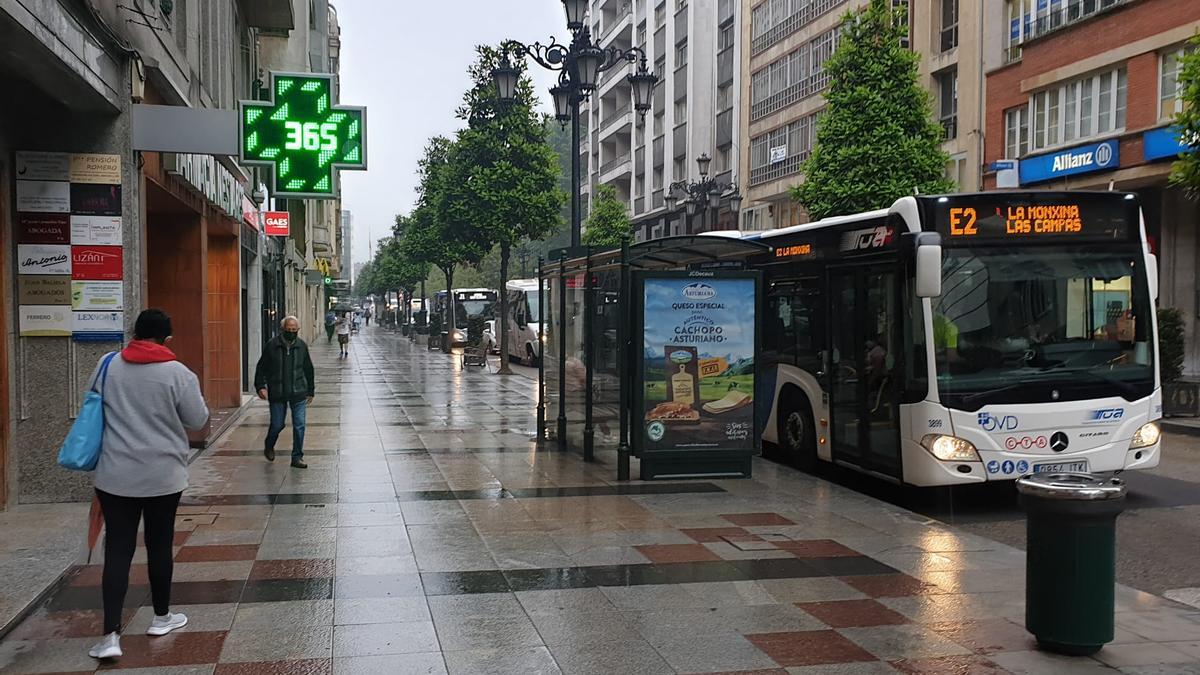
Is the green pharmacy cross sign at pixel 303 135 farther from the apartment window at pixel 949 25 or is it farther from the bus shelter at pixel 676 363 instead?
the apartment window at pixel 949 25

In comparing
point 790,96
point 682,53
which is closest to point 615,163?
point 682,53

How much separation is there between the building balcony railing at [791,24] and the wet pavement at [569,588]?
30298mm

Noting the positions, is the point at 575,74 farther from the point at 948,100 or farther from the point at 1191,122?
the point at 948,100

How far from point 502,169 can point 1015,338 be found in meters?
22.7

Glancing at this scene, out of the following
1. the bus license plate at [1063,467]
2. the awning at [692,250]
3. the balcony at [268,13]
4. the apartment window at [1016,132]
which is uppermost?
the balcony at [268,13]

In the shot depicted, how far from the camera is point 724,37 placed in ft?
158

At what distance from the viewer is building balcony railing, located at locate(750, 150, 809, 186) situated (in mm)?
39500

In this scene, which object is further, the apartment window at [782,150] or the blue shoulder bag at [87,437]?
the apartment window at [782,150]

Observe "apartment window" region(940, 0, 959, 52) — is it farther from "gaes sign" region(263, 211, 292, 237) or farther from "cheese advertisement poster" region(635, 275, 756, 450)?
"cheese advertisement poster" region(635, 275, 756, 450)

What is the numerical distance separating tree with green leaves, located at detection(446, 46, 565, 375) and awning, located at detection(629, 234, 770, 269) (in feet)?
62.2

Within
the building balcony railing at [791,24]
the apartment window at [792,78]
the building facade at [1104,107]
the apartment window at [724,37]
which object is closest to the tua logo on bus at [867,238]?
the building facade at [1104,107]

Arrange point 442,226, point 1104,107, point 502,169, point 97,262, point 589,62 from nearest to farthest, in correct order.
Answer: point 97,262 → point 589,62 → point 1104,107 → point 502,169 → point 442,226

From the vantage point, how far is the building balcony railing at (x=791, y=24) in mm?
37781

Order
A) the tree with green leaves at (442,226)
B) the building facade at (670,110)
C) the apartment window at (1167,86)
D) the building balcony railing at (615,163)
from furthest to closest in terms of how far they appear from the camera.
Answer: the building balcony railing at (615,163) → the building facade at (670,110) → the tree with green leaves at (442,226) → the apartment window at (1167,86)
